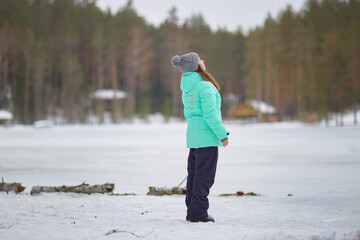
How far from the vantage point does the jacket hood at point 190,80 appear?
4484 millimetres

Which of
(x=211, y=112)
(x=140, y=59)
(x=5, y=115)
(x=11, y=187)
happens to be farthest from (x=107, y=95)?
(x=211, y=112)

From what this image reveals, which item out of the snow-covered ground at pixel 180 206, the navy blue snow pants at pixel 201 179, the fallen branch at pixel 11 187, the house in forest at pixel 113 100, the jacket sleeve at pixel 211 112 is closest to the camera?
the snow-covered ground at pixel 180 206

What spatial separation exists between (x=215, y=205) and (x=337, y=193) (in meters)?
2.27

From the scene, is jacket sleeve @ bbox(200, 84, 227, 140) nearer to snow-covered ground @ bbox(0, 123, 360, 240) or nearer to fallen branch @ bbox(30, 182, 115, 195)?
snow-covered ground @ bbox(0, 123, 360, 240)

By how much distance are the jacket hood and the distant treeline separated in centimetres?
4062

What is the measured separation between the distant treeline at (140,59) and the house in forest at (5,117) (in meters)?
1.24

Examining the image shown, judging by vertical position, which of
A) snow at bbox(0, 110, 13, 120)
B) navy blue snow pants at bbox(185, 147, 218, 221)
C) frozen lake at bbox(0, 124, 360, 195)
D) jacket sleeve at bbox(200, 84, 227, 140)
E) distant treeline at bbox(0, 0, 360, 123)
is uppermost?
distant treeline at bbox(0, 0, 360, 123)

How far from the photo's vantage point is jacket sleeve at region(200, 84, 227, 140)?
4.24 meters

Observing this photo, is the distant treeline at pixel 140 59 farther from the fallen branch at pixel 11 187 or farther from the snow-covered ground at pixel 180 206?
the fallen branch at pixel 11 187

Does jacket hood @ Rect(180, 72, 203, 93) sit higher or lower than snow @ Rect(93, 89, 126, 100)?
lower

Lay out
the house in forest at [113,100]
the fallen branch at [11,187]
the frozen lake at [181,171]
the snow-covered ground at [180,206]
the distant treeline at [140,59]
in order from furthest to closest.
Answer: the house in forest at [113,100] < the distant treeline at [140,59] < the frozen lake at [181,171] < the fallen branch at [11,187] < the snow-covered ground at [180,206]

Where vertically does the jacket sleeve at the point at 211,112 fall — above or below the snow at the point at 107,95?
below

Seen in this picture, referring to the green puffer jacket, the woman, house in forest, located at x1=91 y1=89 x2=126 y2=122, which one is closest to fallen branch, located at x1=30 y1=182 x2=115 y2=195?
the woman

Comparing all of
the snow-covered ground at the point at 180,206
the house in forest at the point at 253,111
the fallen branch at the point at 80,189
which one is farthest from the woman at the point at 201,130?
the house in forest at the point at 253,111
